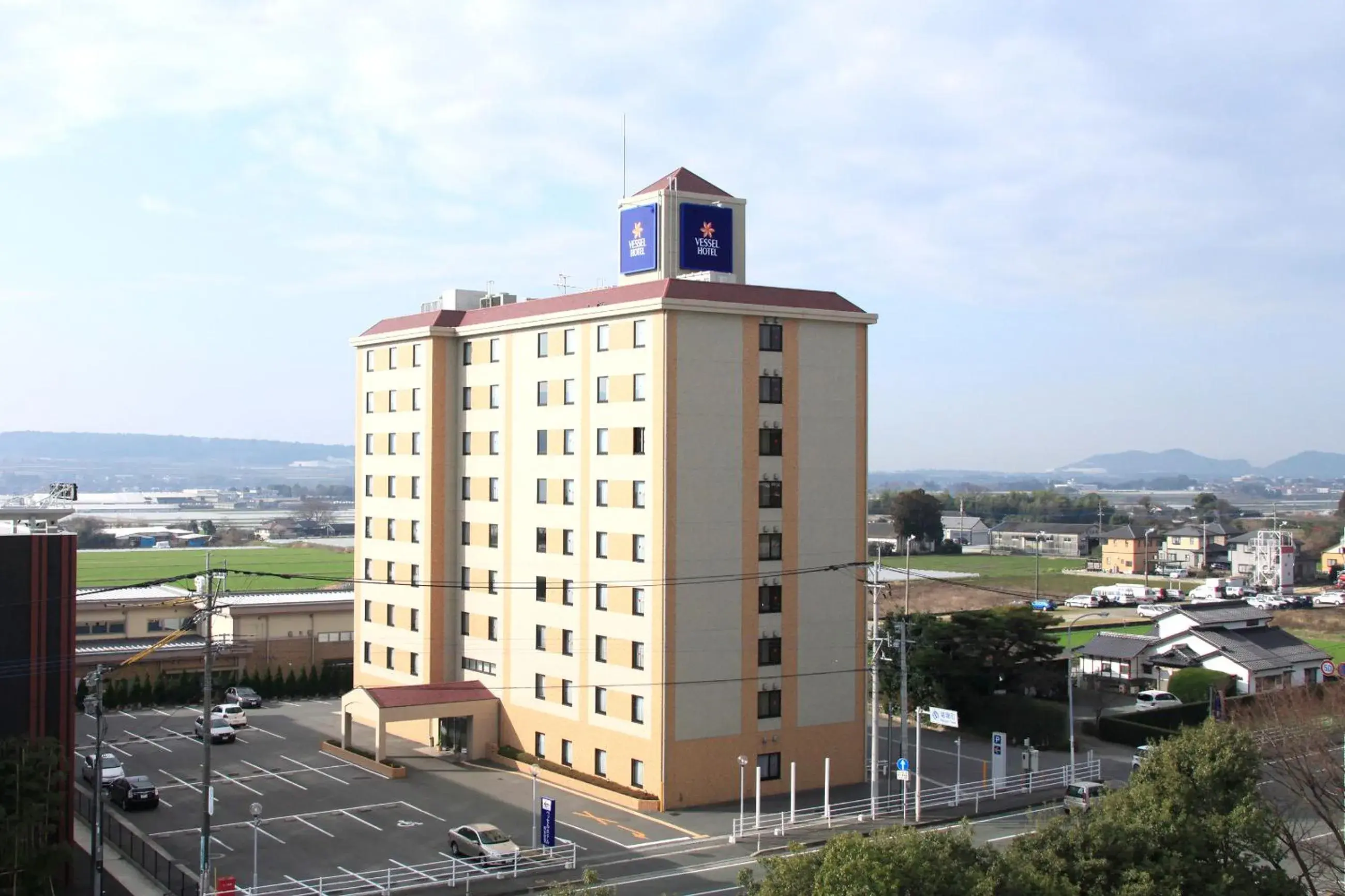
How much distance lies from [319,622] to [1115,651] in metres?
47.6

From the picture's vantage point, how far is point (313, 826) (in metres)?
41.9

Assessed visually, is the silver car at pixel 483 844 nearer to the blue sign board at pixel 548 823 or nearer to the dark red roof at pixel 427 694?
the blue sign board at pixel 548 823

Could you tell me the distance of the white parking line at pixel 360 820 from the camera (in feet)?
138

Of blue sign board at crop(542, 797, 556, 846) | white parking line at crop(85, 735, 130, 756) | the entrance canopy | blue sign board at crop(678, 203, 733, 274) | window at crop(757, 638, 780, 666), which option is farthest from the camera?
white parking line at crop(85, 735, 130, 756)

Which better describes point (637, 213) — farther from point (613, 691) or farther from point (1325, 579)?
point (1325, 579)

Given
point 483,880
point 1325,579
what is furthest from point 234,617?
point 1325,579

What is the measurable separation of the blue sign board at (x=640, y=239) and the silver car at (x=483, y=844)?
23.6m

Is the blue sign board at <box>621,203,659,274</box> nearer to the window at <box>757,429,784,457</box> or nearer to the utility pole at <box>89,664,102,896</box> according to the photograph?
the window at <box>757,429,784,457</box>

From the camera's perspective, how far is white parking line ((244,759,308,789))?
47.6 m

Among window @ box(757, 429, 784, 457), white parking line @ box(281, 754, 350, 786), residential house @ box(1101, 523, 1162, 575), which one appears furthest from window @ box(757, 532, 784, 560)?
residential house @ box(1101, 523, 1162, 575)

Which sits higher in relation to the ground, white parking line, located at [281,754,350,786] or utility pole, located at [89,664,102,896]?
utility pole, located at [89,664,102,896]

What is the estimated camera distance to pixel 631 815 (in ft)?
143

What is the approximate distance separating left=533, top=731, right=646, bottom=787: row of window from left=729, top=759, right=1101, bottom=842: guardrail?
14.8ft

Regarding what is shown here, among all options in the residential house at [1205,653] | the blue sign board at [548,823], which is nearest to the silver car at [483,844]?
the blue sign board at [548,823]
